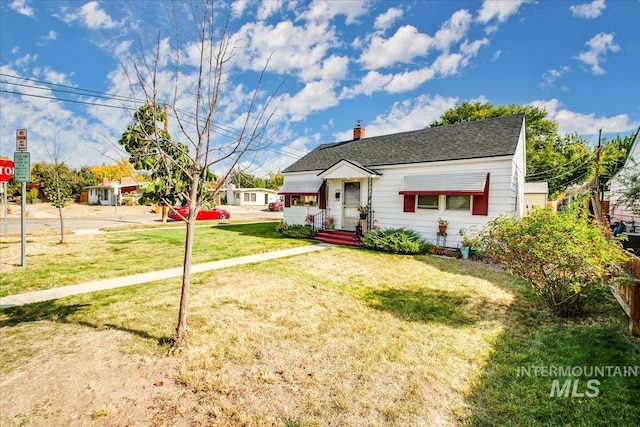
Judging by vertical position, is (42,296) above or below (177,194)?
below

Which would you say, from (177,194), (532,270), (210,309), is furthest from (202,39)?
(532,270)

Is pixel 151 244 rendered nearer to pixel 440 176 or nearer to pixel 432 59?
pixel 440 176

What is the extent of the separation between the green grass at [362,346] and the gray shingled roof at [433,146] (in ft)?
19.8

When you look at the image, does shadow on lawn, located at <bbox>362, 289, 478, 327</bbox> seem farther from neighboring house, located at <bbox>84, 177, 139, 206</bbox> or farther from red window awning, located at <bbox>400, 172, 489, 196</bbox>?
neighboring house, located at <bbox>84, 177, 139, 206</bbox>

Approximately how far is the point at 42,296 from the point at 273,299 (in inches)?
185

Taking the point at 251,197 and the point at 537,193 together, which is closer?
the point at 537,193

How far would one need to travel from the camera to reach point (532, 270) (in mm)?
4613

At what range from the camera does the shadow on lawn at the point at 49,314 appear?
434cm

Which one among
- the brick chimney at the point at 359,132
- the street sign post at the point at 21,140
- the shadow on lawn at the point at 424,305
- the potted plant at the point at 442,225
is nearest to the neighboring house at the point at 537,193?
the brick chimney at the point at 359,132

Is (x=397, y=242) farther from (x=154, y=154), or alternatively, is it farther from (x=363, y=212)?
(x=154, y=154)

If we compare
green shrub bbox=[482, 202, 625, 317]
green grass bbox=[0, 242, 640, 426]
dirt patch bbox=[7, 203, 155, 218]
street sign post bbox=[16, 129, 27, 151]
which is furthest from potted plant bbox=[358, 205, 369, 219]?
dirt patch bbox=[7, 203, 155, 218]

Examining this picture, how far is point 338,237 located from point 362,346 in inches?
373

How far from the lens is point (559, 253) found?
422 cm

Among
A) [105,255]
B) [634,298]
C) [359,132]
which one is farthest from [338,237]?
[634,298]
